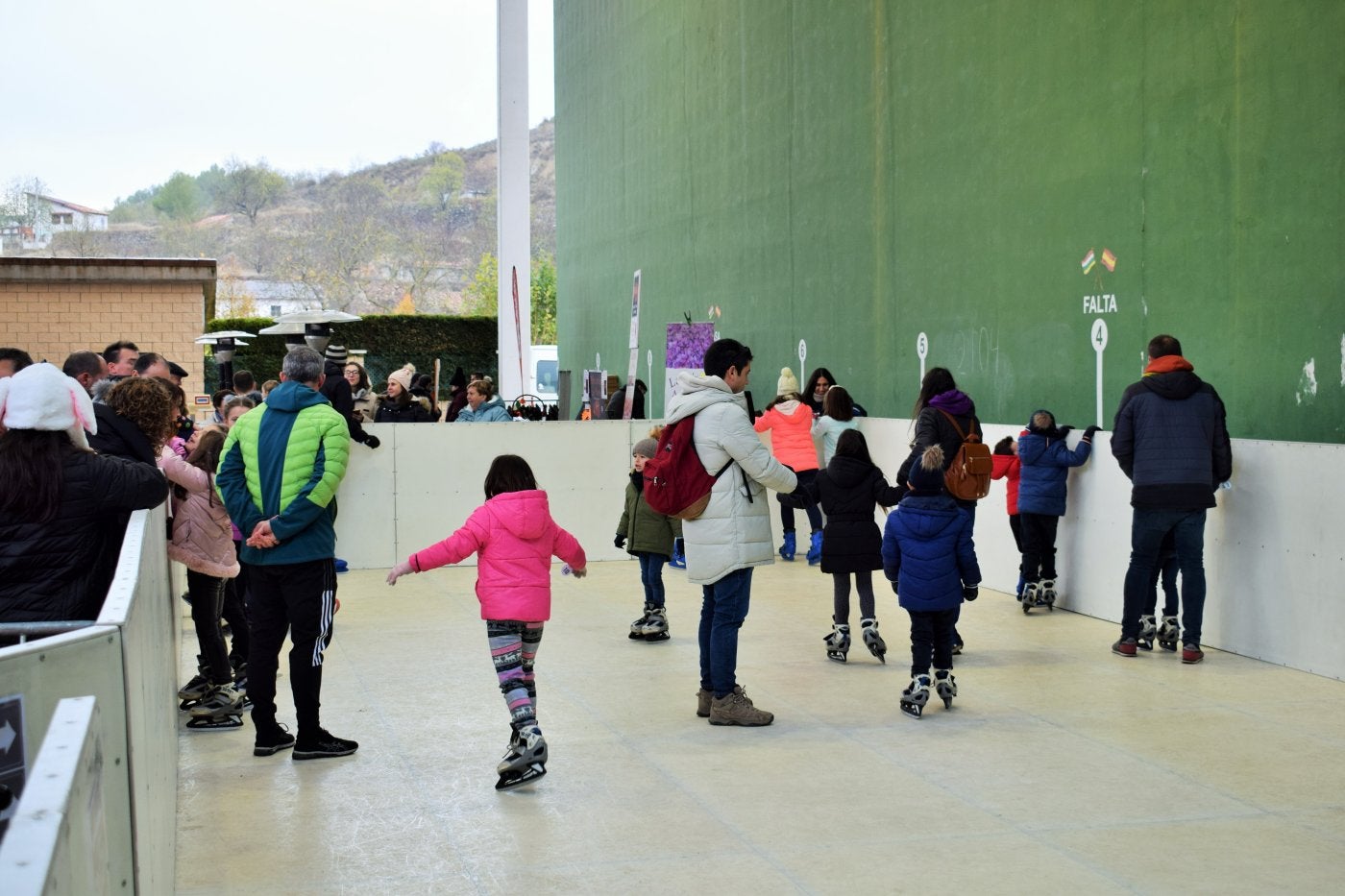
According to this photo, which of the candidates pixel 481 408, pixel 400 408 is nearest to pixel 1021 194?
pixel 481 408

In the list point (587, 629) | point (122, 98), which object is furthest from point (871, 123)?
point (122, 98)

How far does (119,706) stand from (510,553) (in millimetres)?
3221

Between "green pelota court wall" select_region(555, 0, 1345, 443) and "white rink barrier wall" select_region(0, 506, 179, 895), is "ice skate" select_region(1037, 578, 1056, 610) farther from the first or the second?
"white rink barrier wall" select_region(0, 506, 179, 895)

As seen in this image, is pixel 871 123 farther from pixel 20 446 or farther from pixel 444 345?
pixel 444 345

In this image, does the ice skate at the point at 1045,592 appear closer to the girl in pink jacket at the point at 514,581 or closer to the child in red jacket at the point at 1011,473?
the child in red jacket at the point at 1011,473

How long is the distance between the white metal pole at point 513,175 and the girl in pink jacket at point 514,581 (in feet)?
71.0

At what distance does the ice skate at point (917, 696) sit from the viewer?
7613 millimetres

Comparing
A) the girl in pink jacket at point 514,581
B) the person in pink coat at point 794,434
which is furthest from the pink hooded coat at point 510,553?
the person in pink coat at point 794,434

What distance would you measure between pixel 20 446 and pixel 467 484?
9556mm

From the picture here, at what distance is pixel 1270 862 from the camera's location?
525 centimetres

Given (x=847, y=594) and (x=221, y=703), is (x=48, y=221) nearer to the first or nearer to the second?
(x=221, y=703)

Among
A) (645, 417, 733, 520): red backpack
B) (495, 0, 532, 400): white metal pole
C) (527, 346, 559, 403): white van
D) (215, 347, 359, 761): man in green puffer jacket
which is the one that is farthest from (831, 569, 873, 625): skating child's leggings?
(527, 346, 559, 403): white van

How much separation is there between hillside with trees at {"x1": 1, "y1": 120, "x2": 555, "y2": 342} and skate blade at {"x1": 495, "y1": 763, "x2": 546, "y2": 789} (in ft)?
320

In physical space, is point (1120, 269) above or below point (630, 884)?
above
